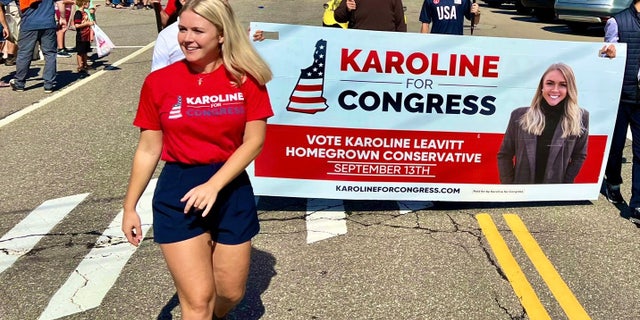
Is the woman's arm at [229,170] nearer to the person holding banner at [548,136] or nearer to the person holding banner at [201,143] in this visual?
the person holding banner at [201,143]

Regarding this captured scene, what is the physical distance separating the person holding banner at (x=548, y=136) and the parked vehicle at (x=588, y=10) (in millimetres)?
11162

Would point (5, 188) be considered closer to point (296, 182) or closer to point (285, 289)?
point (296, 182)

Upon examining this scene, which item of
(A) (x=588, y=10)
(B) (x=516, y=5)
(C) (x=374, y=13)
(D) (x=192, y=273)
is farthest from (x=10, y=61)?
(B) (x=516, y=5)

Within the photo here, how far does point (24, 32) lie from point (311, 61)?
6.42 m

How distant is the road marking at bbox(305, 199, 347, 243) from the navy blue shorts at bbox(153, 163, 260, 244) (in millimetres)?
1949

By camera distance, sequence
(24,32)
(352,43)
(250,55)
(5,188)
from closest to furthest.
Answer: (250,55) < (352,43) < (5,188) < (24,32)

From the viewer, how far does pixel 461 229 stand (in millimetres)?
4973

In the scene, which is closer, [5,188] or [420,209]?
[420,209]

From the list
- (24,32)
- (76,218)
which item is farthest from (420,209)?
(24,32)

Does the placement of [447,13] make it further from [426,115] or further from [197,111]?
[197,111]

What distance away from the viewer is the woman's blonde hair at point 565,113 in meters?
5.00

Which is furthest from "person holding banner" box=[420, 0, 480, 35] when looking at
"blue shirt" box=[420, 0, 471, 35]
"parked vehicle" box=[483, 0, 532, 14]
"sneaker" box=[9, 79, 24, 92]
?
"parked vehicle" box=[483, 0, 532, 14]

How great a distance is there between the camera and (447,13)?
754 centimetres

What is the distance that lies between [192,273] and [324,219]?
2.54 m
